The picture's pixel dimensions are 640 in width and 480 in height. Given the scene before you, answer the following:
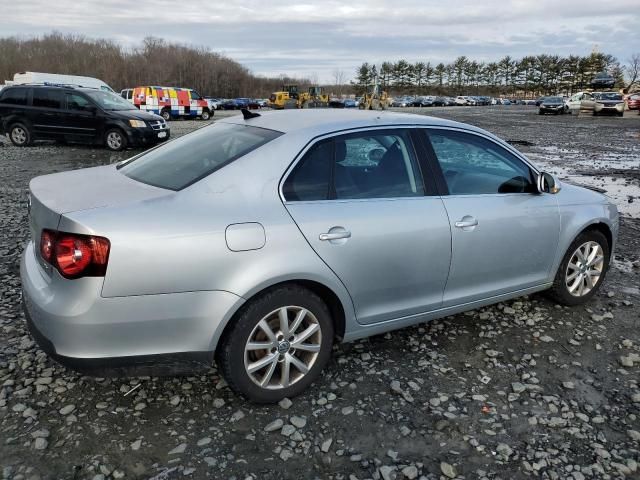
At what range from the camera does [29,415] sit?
8.87 feet

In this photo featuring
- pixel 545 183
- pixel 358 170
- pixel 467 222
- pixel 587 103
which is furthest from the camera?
pixel 587 103

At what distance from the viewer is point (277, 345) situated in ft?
9.17

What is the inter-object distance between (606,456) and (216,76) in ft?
374

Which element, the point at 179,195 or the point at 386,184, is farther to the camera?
the point at 386,184

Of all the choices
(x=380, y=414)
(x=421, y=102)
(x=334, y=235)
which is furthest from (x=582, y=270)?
(x=421, y=102)

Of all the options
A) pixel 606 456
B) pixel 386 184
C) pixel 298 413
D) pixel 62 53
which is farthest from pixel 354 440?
pixel 62 53

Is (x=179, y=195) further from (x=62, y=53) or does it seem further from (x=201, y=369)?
(x=62, y=53)

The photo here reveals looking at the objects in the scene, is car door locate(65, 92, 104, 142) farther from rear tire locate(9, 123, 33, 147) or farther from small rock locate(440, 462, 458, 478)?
small rock locate(440, 462, 458, 478)

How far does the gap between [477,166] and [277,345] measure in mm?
2062

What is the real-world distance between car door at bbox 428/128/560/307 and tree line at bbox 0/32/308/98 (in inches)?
4079

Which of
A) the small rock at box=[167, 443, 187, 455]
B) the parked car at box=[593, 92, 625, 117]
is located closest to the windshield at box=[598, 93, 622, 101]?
the parked car at box=[593, 92, 625, 117]

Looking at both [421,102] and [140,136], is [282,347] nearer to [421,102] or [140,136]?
[140,136]

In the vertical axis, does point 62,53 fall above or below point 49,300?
above

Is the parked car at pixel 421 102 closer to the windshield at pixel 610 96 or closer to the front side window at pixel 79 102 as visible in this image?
the windshield at pixel 610 96
